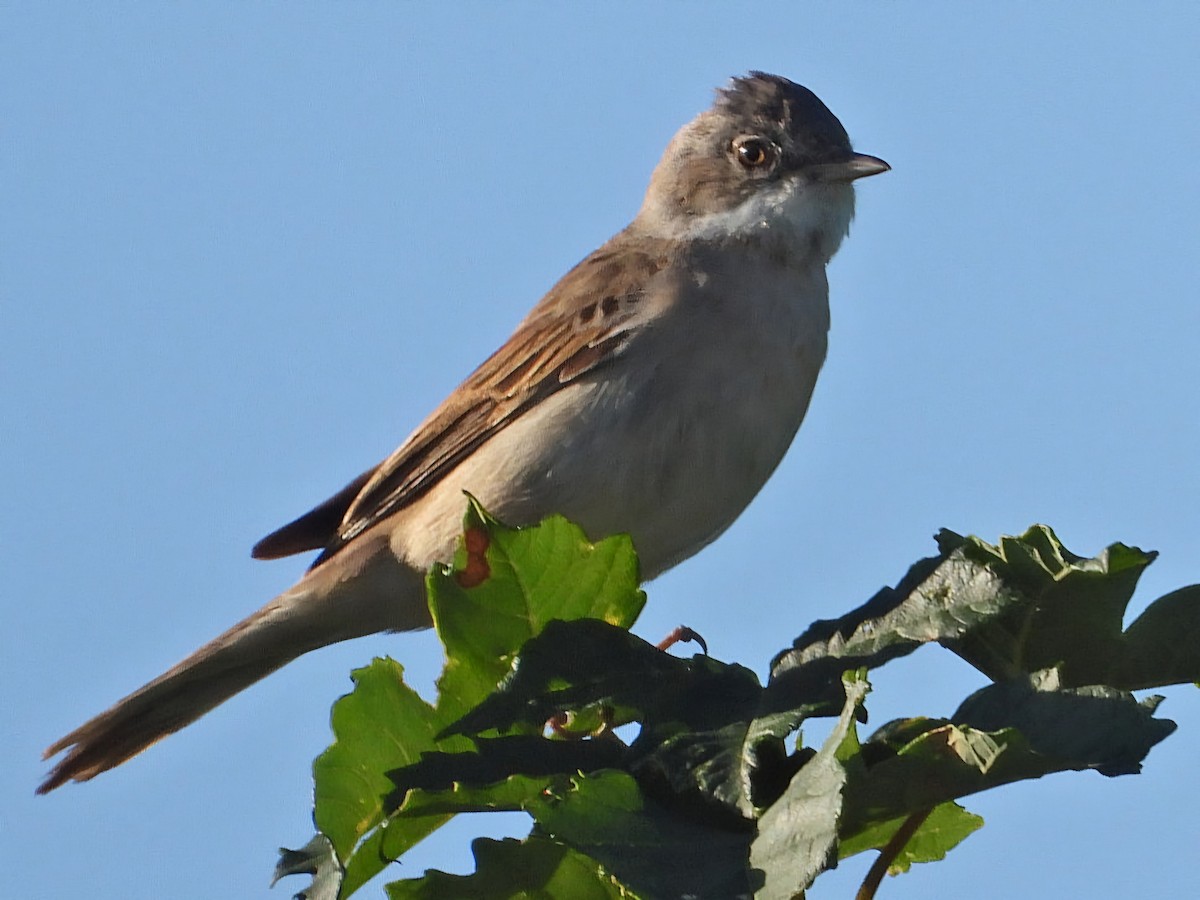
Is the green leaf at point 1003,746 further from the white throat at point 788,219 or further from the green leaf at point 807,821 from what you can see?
the white throat at point 788,219

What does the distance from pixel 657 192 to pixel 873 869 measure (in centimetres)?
495

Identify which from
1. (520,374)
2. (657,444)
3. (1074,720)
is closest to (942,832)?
(1074,720)

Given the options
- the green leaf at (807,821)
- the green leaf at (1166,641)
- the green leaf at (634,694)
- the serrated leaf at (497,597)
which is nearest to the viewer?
the green leaf at (807,821)

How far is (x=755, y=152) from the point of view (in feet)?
21.1

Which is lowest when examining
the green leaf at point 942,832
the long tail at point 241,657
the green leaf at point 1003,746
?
the green leaf at point 1003,746

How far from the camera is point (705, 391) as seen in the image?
5422mm

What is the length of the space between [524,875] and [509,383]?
386cm

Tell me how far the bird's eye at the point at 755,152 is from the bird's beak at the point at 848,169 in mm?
190

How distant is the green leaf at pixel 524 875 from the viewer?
7.39ft

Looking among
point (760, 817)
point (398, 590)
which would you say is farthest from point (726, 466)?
point (760, 817)

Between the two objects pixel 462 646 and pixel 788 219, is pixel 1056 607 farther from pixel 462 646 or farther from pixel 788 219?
pixel 788 219

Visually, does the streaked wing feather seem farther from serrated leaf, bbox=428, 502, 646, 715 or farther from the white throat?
serrated leaf, bbox=428, 502, 646, 715

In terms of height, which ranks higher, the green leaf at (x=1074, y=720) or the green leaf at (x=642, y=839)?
the green leaf at (x=1074, y=720)

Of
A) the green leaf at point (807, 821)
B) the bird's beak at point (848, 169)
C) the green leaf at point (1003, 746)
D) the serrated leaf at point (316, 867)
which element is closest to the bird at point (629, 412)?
the bird's beak at point (848, 169)
